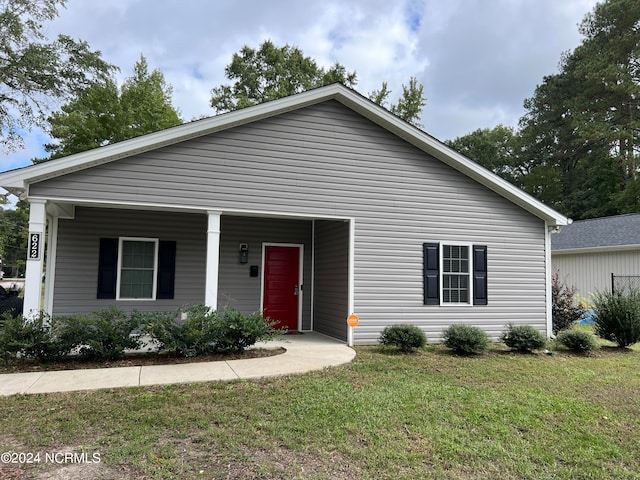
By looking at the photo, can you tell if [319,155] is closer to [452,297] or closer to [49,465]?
[452,297]

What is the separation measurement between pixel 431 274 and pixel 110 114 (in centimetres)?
1962

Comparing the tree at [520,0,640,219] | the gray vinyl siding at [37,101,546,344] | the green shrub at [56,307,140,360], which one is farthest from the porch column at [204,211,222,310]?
the tree at [520,0,640,219]

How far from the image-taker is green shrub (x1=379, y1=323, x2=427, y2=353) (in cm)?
779

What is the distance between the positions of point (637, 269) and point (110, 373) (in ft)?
54.3

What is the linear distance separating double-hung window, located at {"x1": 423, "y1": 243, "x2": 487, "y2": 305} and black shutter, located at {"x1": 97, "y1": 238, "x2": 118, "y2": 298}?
633cm

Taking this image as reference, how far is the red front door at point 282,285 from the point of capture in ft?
33.1

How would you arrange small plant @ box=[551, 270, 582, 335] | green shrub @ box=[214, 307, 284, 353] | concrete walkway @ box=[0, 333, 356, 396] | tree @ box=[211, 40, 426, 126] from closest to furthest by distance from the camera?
concrete walkway @ box=[0, 333, 356, 396] < green shrub @ box=[214, 307, 284, 353] < small plant @ box=[551, 270, 582, 335] < tree @ box=[211, 40, 426, 126]

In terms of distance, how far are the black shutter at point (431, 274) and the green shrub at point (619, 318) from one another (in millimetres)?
3628

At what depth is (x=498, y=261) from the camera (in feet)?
30.9

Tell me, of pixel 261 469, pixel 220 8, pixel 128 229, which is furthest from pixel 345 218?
pixel 220 8

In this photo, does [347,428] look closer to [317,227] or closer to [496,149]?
[317,227]

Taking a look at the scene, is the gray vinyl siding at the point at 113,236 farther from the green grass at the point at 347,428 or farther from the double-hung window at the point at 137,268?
the green grass at the point at 347,428

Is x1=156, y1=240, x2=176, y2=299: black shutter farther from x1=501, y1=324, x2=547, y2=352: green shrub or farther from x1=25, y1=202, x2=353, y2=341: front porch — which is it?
x1=501, y1=324, x2=547, y2=352: green shrub

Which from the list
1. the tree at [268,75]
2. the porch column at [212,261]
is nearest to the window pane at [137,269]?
the porch column at [212,261]
